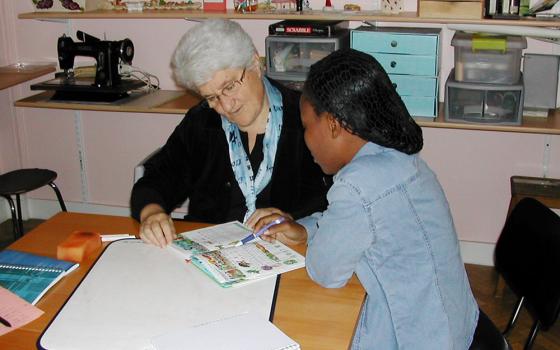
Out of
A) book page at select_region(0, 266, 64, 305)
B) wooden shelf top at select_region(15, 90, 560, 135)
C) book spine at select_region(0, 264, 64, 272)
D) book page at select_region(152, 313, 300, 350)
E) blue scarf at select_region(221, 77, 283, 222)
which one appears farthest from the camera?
wooden shelf top at select_region(15, 90, 560, 135)

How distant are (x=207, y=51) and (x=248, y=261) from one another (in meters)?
0.60

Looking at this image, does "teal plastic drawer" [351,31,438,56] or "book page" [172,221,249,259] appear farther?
"teal plastic drawer" [351,31,438,56]

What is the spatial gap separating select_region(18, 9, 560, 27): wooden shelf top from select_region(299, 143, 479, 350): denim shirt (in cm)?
149

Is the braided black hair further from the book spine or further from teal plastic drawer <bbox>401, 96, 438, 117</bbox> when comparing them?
teal plastic drawer <bbox>401, 96, 438, 117</bbox>

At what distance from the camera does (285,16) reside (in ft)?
9.86

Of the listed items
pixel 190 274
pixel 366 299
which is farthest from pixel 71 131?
pixel 366 299

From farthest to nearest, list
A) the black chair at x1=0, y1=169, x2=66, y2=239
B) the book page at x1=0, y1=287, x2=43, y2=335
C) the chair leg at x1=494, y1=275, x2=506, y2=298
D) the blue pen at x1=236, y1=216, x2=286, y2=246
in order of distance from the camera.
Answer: the chair leg at x1=494, y1=275, x2=506, y2=298
the black chair at x1=0, y1=169, x2=66, y2=239
the blue pen at x1=236, y1=216, x2=286, y2=246
the book page at x1=0, y1=287, x2=43, y2=335

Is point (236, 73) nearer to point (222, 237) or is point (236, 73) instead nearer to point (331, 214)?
point (222, 237)

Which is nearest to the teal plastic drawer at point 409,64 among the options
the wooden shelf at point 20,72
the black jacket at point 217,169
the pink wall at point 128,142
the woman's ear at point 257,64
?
the pink wall at point 128,142

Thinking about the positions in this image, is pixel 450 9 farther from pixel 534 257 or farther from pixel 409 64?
pixel 534 257

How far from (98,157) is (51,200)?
1.40ft

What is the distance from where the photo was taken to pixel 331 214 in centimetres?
147

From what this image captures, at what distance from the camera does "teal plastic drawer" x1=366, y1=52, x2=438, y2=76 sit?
9.57 ft

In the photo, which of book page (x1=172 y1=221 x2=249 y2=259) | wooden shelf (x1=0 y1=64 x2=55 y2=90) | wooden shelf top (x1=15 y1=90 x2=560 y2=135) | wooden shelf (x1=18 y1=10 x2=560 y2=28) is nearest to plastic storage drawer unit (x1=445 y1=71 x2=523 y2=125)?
wooden shelf top (x1=15 y1=90 x2=560 y2=135)
